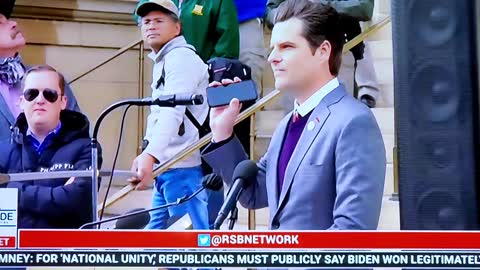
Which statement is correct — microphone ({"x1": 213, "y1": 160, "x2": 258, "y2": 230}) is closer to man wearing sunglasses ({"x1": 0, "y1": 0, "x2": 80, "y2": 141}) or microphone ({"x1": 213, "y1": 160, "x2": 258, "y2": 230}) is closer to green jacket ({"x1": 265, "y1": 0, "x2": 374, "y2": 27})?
green jacket ({"x1": 265, "y1": 0, "x2": 374, "y2": 27})

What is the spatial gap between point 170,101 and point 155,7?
32cm

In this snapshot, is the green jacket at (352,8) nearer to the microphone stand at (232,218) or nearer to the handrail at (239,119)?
the handrail at (239,119)

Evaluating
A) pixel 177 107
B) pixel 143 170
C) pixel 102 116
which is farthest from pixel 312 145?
pixel 102 116

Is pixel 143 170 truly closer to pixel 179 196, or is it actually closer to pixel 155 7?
pixel 179 196

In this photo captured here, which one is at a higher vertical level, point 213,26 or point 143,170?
point 213,26

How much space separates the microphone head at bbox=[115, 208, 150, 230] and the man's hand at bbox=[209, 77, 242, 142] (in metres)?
0.34

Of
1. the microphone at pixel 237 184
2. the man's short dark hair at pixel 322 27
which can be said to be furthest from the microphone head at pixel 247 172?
the man's short dark hair at pixel 322 27

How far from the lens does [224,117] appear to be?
448 cm

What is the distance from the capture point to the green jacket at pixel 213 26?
4.52 meters

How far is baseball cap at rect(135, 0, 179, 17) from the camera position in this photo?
452 centimetres

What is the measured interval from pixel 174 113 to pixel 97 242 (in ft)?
1.58

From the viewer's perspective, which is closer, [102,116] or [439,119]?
[439,119]

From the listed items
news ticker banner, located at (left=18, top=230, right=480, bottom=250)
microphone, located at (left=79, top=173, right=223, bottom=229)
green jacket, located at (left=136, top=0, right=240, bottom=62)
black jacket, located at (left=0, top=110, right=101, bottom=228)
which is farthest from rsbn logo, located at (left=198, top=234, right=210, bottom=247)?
green jacket, located at (left=136, top=0, right=240, bottom=62)

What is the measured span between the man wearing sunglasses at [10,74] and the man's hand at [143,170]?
0.86ft
